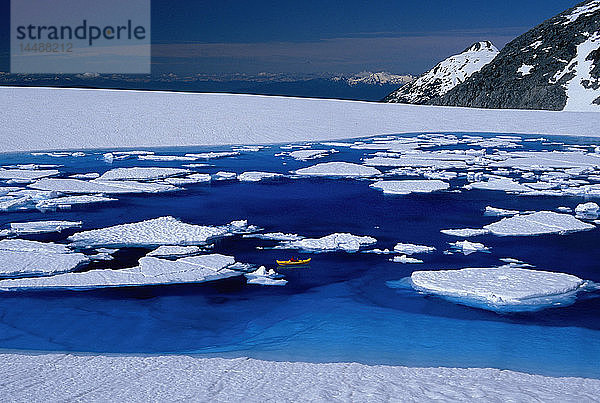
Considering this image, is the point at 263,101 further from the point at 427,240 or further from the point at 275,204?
the point at 427,240

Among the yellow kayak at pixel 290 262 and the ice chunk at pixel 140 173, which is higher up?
the yellow kayak at pixel 290 262

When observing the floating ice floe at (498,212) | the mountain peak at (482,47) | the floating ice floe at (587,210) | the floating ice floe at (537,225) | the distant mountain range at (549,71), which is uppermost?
the mountain peak at (482,47)

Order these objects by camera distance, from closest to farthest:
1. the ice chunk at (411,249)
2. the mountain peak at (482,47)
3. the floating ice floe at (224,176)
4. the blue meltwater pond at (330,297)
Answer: the blue meltwater pond at (330,297) → the ice chunk at (411,249) → the floating ice floe at (224,176) → the mountain peak at (482,47)

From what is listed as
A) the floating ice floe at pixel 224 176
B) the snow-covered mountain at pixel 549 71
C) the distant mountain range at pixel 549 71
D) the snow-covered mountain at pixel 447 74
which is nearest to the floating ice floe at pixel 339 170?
the floating ice floe at pixel 224 176

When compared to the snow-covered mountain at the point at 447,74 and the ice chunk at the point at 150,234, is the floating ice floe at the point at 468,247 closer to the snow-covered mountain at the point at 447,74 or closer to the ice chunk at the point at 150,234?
the ice chunk at the point at 150,234

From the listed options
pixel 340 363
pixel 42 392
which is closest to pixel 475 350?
pixel 340 363

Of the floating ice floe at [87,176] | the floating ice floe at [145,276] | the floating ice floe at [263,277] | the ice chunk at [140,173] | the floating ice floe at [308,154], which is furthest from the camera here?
the floating ice floe at [308,154]

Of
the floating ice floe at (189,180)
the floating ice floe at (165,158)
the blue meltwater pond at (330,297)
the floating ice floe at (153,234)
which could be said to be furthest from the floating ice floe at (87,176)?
the floating ice floe at (153,234)

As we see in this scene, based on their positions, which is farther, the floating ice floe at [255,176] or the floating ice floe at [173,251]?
the floating ice floe at [255,176]
